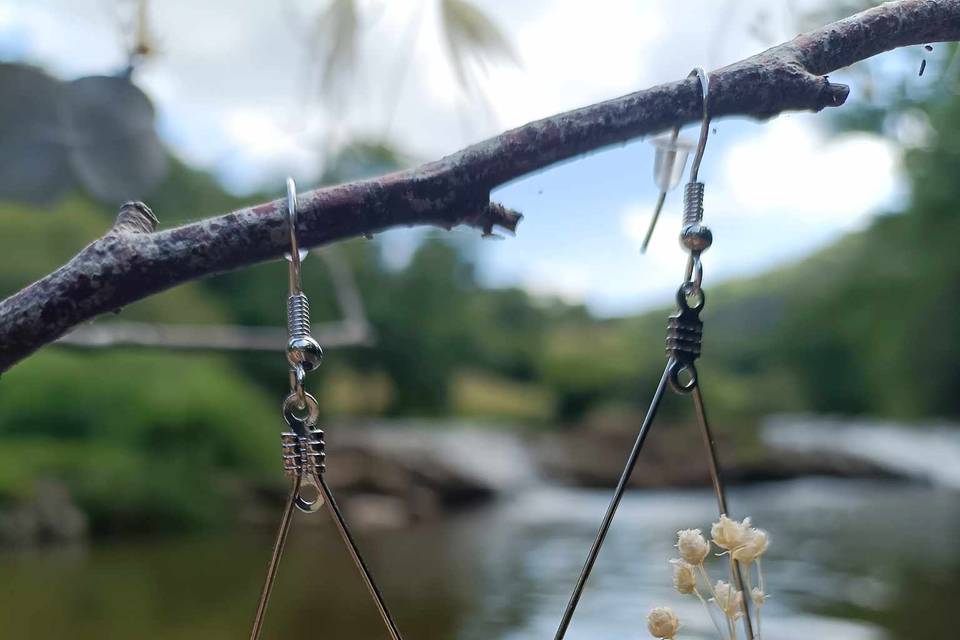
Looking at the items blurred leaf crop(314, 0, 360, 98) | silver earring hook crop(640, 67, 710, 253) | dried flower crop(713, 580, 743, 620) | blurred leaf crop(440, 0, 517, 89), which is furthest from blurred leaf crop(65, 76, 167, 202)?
dried flower crop(713, 580, 743, 620)

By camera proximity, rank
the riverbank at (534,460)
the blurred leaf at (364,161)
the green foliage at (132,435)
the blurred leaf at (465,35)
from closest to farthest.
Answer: the blurred leaf at (465,35) → the green foliage at (132,435) → the blurred leaf at (364,161) → the riverbank at (534,460)

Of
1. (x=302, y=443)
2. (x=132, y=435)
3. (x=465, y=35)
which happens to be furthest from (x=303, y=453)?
(x=132, y=435)

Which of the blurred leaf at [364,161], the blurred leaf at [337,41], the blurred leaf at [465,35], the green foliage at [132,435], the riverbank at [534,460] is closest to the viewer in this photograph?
the blurred leaf at [465,35]

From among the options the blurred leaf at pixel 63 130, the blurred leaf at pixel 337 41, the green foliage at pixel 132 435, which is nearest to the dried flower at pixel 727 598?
the blurred leaf at pixel 337 41

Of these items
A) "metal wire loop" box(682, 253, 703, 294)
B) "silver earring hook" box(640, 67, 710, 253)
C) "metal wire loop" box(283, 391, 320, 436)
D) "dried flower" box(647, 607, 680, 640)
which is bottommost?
"dried flower" box(647, 607, 680, 640)

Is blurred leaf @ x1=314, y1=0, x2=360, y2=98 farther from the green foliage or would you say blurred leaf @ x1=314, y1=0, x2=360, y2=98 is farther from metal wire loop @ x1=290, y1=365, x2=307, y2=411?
the green foliage

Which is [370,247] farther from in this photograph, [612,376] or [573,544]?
[573,544]

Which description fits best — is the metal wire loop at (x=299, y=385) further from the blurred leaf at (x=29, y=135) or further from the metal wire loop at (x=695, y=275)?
the blurred leaf at (x=29, y=135)
